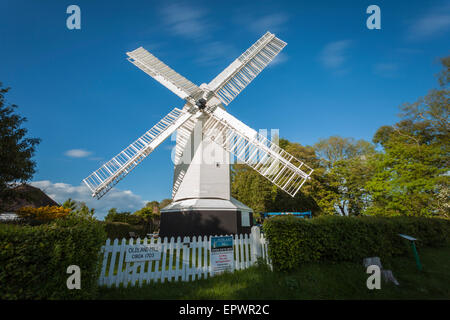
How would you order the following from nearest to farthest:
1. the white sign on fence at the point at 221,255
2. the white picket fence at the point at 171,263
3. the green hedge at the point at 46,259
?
the green hedge at the point at 46,259 < the white picket fence at the point at 171,263 < the white sign on fence at the point at 221,255

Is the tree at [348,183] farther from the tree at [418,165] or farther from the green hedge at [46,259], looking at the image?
the green hedge at [46,259]

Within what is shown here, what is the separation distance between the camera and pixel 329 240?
6.79 meters

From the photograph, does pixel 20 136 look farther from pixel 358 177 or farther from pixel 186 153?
pixel 358 177

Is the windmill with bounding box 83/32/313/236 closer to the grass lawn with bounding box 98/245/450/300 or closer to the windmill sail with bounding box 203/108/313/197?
the windmill sail with bounding box 203/108/313/197

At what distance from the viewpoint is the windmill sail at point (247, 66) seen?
14.6 metres

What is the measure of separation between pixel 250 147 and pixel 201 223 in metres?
5.49

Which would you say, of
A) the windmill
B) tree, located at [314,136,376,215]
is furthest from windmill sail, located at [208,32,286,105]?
tree, located at [314,136,376,215]

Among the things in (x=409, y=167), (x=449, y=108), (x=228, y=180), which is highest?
(x=449, y=108)

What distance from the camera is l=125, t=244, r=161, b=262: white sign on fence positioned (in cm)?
548

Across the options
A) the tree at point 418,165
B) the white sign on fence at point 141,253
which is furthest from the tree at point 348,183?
the white sign on fence at point 141,253

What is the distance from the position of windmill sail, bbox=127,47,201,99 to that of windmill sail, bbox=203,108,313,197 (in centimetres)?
221

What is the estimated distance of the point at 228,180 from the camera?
1348 cm
